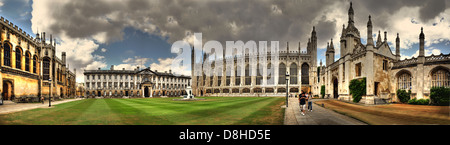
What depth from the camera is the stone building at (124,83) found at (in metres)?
63.9

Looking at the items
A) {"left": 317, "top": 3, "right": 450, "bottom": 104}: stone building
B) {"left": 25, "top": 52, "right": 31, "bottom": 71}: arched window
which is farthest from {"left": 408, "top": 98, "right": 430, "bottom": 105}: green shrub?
{"left": 25, "top": 52, "right": 31, "bottom": 71}: arched window

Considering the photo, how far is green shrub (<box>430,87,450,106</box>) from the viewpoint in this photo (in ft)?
55.6

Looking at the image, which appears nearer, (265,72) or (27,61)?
(27,61)

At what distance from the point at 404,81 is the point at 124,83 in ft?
238

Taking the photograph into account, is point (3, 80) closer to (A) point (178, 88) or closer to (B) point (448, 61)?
(B) point (448, 61)

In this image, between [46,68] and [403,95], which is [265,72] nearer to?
[403,95]

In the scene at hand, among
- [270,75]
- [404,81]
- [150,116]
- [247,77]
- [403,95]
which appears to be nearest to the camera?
[150,116]

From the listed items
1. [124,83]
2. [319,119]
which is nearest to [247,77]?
[124,83]

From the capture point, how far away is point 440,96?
17266 mm

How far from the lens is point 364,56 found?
21562mm

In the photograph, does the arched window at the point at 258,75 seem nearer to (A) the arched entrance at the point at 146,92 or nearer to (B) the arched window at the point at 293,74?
(B) the arched window at the point at 293,74

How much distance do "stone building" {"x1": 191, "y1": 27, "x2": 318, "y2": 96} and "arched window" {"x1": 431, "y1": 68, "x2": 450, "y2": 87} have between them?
36687mm
